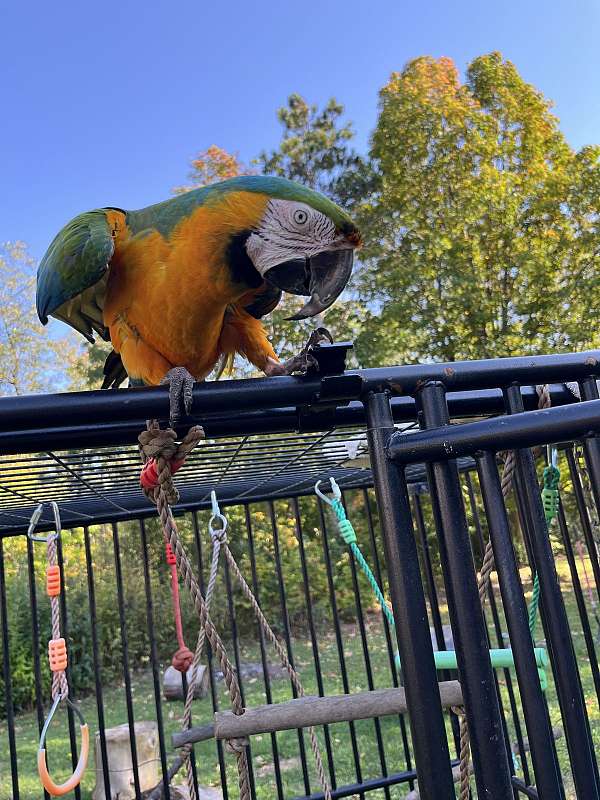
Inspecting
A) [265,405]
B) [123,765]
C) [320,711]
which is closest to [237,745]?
[320,711]

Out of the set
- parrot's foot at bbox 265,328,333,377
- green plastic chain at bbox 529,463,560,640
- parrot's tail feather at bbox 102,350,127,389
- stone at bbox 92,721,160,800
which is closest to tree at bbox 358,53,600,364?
stone at bbox 92,721,160,800

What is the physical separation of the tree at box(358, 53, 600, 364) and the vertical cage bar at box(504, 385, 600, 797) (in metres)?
6.60

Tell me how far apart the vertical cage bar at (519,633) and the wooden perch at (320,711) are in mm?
412

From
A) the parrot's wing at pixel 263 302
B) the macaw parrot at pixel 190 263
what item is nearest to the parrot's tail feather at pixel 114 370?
the macaw parrot at pixel 190 263

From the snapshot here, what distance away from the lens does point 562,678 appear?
56 cm

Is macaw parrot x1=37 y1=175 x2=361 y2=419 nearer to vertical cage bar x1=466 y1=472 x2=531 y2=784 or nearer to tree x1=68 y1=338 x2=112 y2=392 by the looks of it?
vertical cage bar x1=466 y1=472 x2=531 y2=784

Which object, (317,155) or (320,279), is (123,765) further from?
(317,155)

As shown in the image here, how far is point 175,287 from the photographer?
131 cm

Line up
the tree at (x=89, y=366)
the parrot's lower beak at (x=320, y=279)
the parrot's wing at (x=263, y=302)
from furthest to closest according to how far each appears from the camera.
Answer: the tree at (x=89, y=366) < the parrot's wing at (x=263, y=302) < the parrot's lower beak at (x=320, y=279)

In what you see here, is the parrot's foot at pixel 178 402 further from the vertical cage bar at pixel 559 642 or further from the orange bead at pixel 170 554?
the vertical cage bar at pixel 559 642

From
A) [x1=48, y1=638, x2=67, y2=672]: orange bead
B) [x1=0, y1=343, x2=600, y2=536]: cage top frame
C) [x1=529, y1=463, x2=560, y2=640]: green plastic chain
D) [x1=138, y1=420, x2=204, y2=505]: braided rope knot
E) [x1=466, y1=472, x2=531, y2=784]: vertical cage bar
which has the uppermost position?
[x1=0, y1=343, x2=600, y2=536]: cage top frame

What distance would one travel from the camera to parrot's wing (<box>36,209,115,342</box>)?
4.11ft

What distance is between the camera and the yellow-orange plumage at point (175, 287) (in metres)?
1.31

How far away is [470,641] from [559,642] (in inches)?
3.9
